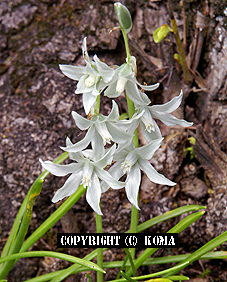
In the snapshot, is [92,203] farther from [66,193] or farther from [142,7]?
[142,7]

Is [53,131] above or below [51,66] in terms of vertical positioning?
below

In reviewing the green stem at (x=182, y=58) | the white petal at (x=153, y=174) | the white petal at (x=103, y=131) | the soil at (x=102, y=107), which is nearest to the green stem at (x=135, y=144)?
the white petal at (x=153, y=174)

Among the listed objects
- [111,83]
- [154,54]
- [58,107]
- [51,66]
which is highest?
[111,83]

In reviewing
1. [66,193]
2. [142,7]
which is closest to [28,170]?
[66,193]

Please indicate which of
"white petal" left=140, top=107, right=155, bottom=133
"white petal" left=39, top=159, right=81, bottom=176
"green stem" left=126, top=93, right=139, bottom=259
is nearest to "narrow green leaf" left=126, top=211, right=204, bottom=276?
"green stem" left=126, top=93, right=139, bottom=259

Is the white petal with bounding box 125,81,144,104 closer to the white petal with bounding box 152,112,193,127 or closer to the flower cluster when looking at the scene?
the flower cluster

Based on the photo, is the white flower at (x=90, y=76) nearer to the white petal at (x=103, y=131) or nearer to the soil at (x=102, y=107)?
the white petal at (x=103, y=131)

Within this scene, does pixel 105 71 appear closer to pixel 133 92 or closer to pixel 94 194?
pixel 133 92
